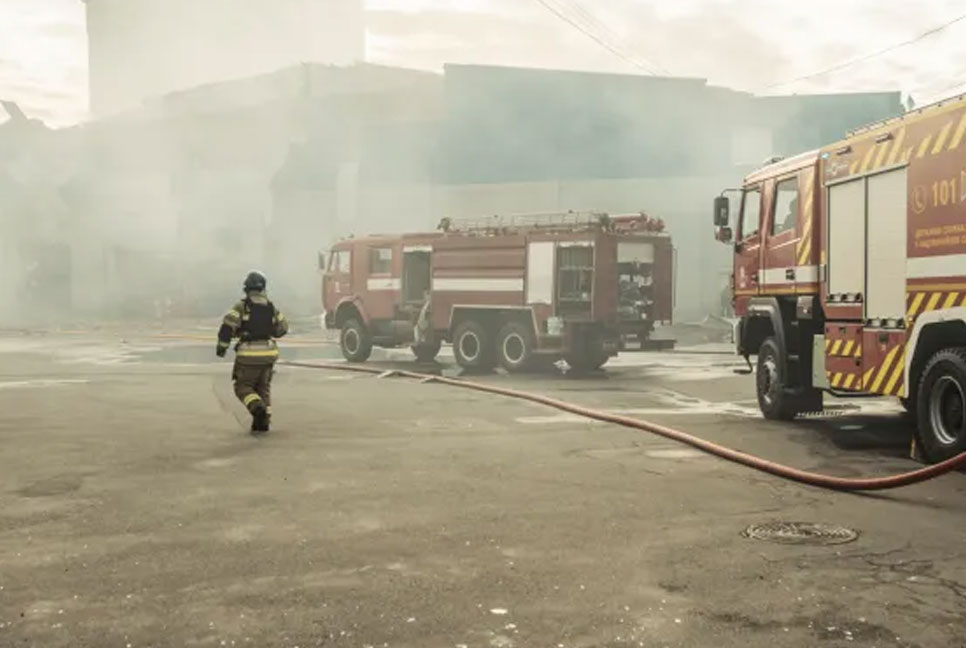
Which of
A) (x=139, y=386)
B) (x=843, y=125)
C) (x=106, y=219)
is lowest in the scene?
(x=139, y=386)

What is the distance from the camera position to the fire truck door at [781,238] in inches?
388

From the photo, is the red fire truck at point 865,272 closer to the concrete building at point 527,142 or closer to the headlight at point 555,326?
the headlight at point 555,326

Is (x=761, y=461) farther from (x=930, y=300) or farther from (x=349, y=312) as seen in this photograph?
(x=349, y=312)

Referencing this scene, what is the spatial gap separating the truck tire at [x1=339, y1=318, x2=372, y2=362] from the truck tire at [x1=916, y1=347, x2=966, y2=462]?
12480mm

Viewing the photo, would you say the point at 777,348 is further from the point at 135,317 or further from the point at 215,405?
the point at 135,317

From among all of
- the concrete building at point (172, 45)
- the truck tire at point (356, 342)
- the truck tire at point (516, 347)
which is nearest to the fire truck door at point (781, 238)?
the truck tire at point (516, 347)

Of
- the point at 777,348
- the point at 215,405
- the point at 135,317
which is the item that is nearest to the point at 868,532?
the point at 777,348

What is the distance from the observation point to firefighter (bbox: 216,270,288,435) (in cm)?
939

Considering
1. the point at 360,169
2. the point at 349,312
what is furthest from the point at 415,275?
the point at 360,169

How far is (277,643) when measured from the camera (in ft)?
11.7

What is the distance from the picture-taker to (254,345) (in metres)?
9.60

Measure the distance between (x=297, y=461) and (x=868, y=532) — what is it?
428 cm

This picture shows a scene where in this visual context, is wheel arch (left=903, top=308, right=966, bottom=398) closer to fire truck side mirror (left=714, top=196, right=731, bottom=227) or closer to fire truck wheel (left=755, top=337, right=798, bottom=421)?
fire truck wheel (left=755, top=337, right=798, bottom=421)

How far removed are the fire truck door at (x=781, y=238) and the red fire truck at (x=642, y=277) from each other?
226 inches
